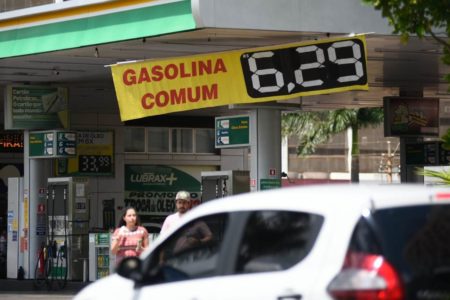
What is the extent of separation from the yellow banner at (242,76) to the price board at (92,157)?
1219 centimetres

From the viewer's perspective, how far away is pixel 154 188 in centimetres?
3294

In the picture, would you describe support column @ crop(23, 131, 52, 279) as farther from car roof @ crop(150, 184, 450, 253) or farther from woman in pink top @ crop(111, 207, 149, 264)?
car roof @ crop(150, 184, 450, 253)

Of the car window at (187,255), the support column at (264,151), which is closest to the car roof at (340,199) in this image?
the car window at (187,255)

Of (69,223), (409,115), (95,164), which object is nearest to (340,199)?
(69,223)

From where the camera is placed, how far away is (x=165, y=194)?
33.2m

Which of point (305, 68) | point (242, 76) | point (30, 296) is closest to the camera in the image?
point (305, 68)

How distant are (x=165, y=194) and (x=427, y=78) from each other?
1144 cm

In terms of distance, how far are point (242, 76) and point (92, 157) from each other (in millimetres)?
14038

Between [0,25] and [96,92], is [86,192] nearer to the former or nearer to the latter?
[96,92]

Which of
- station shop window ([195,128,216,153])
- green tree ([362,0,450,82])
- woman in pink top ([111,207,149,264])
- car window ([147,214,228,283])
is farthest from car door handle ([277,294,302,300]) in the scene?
station shop window ([195,128,216,153])

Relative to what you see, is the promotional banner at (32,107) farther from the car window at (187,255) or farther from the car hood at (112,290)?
the car window at (187,255)

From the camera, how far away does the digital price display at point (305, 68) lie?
56.2 feet

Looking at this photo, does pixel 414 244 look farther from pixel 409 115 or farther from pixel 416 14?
pixel 409 115

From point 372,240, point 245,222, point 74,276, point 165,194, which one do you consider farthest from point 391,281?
point 165,194
